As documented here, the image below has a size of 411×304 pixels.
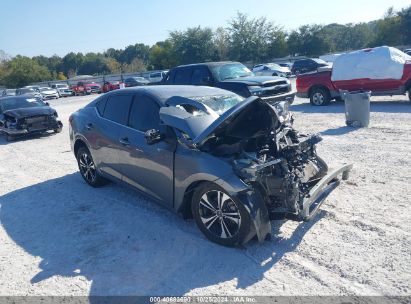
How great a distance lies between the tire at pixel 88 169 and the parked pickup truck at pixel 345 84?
31.6 feet

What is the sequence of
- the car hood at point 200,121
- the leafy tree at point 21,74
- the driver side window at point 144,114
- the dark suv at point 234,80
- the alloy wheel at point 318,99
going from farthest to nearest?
the leafy tree at point 21,74 < the alloy wheel at point 318,99 < the dark suv at point 234,80 < the driver side window at point 144,114 < the car hood at point 200,121

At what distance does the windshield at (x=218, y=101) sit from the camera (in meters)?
5.11

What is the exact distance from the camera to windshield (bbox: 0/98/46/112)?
504 inches

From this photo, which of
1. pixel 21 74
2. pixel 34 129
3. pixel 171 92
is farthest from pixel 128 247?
pixel 21 74

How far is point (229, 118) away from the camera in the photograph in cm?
383

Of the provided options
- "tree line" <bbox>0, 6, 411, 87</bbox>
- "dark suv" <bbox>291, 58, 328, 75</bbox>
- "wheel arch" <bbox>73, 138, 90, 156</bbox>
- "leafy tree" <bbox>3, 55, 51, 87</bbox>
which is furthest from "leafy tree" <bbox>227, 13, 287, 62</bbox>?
"wheel arch" <bbox>73, 138, 90, 156</bbox>

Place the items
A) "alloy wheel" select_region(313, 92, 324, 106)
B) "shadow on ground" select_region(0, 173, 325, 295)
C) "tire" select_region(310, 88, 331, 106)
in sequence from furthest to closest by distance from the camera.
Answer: "alloy wheel" select_region(313, 92, 324, 106) → "tire" select_region(310, 88, 331, 106) → "shadow on ground" select_region(0, 173, 325, 295)

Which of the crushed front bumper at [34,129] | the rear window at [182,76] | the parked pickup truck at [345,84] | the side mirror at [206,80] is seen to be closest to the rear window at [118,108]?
the side mirror at [206,80]

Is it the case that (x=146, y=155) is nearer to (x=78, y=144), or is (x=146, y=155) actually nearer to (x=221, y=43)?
(x=78, y=144)

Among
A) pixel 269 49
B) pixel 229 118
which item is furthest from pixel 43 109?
pixel 269 49

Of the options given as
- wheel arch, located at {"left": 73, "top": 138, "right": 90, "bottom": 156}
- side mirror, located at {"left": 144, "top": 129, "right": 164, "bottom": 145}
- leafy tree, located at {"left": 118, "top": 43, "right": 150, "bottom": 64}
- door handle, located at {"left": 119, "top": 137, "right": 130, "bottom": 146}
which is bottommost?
wheel arch, located at {"left": 73, "top": 138, "right": 90, "bottom": 156}

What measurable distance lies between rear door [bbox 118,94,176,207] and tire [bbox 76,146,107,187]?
1.14 meters

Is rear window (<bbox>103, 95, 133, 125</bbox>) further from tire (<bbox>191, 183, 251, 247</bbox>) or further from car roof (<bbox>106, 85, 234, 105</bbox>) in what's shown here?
tire (<bbox>191, 183, 251, 247</bbox>)

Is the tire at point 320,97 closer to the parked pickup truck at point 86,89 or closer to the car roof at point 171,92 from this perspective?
the car roof at point 171,92
